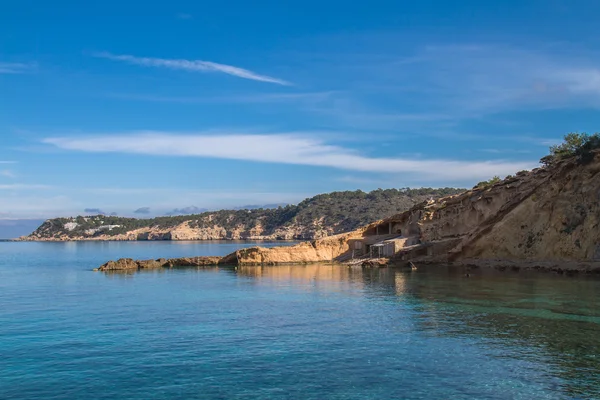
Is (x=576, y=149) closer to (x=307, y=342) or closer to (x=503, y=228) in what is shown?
(x=503, y=228)

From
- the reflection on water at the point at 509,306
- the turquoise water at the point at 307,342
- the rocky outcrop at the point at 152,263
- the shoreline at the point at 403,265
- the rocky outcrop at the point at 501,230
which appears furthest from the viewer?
the rocky outcrop at the point at 152,263

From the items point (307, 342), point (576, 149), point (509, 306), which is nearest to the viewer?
point (307, 342)

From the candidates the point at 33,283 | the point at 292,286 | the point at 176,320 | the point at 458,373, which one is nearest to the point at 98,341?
the point at 176,320

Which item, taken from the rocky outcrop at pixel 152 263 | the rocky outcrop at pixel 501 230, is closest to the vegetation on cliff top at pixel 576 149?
the rocky outcrop at pixel 501 230

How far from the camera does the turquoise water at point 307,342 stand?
17609mm

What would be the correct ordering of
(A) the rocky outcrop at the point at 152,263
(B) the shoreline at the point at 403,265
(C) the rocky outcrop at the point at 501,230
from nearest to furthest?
(B) the shoreline at the point at 403,265
(C) the rocky outcrop at the point at 501,230
(A) the rocky outcrop at the point at 152,263

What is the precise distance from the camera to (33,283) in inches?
2090

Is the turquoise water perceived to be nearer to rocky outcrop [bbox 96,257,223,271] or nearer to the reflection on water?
the reflection on water

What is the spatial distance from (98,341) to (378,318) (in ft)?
45.4

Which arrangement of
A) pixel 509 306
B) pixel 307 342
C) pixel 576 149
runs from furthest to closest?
pixel 576 149 → pixel 509 306 → pixel 307 342

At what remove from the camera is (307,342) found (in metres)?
23.7

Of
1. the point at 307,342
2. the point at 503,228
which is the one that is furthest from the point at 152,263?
the point at 307,342

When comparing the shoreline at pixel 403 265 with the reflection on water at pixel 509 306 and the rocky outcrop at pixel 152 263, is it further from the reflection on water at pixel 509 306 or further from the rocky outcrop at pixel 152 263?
the reflection on water at pixel 509 306

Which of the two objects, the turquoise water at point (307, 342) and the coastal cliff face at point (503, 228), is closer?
the turquoise water at point (307, 342)
